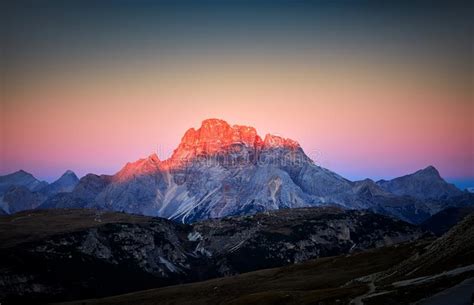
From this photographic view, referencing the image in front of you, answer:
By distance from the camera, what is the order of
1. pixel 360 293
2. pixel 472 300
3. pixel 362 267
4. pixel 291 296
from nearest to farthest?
pixel 472 300, pixel 360 293, pixel 291 296, pixel 362 267

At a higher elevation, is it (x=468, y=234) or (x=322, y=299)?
(x=468, y=234)

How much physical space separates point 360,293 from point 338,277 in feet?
249

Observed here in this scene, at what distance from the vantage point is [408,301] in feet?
265

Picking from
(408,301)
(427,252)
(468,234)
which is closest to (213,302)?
(427,252)

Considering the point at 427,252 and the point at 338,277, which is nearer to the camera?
the point at 427,252

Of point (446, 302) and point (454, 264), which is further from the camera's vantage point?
point (454, 264)

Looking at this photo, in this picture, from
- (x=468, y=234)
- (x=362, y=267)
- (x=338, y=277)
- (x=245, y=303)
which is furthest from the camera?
(x=362, y=267)

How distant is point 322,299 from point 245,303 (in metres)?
33.1

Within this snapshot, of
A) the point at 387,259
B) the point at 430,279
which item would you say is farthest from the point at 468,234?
the point at 387,259

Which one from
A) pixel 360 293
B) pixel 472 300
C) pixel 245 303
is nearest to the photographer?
pixel 472 300

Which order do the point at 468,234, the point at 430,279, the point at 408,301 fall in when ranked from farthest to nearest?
1. the point at 468,234
2. the point at 430,279
3. the point at 408,301

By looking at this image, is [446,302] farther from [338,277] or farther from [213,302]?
[213,302]

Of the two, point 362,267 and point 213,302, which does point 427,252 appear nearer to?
point 362,267

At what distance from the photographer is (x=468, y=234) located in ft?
387
